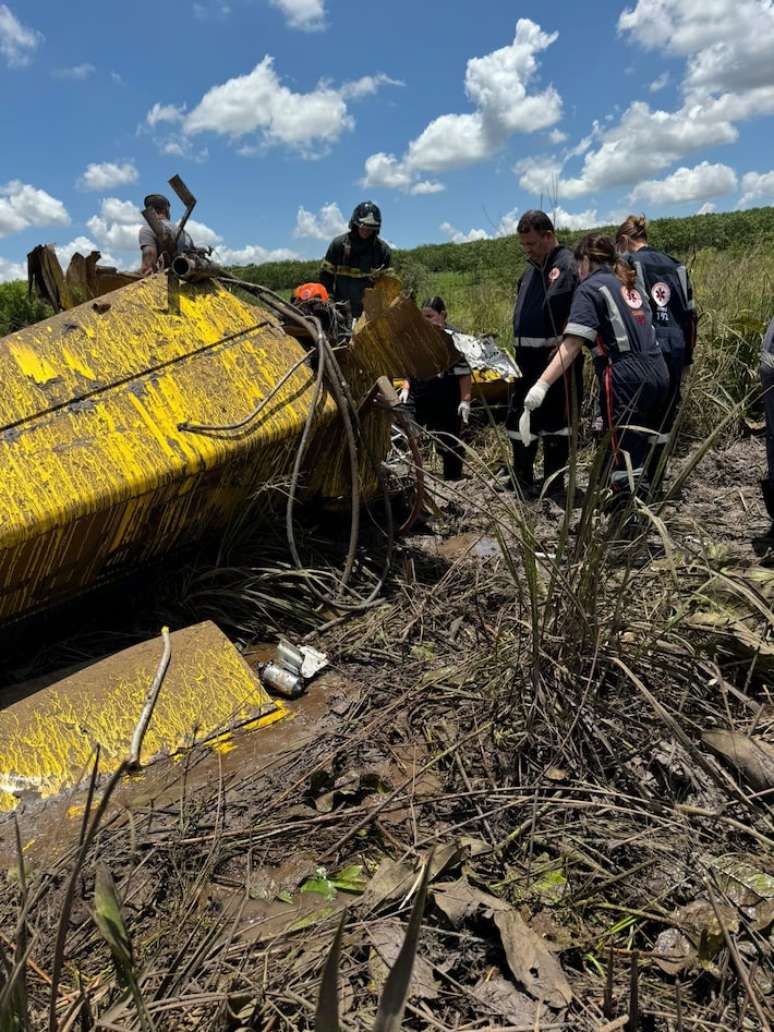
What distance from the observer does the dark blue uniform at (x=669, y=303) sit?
3.70m

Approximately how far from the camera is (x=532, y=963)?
4.48ft

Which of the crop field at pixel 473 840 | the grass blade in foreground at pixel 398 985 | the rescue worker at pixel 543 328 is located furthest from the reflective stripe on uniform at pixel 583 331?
the grass blade in foreground at pixel 398 985

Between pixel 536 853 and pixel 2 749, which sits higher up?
pixel 2 749

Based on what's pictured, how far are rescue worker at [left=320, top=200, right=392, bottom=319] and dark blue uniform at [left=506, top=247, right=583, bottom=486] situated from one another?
80.4 inches

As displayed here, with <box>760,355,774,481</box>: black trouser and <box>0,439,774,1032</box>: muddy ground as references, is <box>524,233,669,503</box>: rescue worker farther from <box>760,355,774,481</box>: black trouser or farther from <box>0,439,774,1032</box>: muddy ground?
<box>0,439,774,1032</box>: muddy ground

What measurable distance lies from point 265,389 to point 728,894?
210 cm

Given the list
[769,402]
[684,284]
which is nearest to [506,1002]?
[769,402]

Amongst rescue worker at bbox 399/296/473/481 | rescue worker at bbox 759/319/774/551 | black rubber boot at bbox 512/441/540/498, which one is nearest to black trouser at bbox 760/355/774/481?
rescue worker at bbox 759/319/774/551

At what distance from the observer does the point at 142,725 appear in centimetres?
92

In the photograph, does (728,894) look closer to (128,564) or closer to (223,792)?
(223,792)

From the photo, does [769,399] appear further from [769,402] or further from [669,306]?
[669,306]

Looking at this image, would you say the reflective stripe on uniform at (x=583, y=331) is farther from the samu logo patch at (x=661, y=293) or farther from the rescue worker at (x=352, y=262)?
the rescue worker at (x=352, y=262)

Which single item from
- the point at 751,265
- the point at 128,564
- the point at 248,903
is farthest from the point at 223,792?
the point at 751,265

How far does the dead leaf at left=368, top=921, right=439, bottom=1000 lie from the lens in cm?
133
